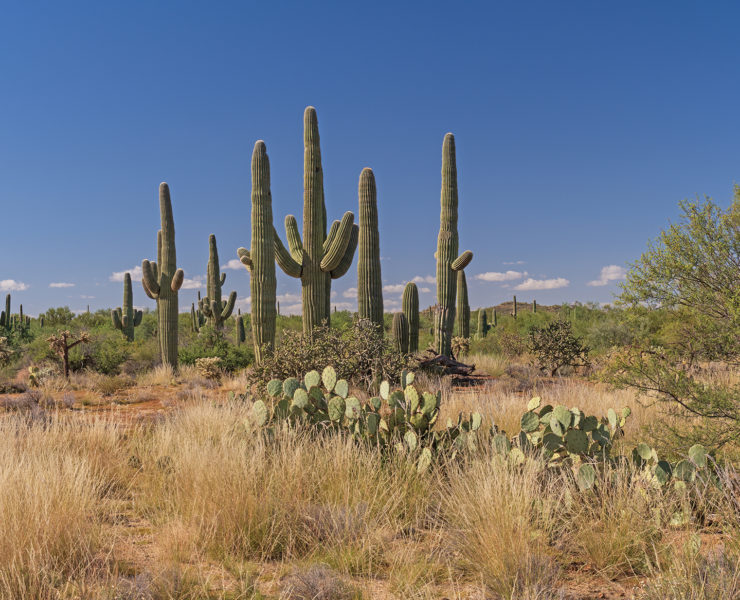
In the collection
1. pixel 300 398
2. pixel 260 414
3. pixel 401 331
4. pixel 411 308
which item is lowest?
pixel 260 414

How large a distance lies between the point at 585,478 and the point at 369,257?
11.2m

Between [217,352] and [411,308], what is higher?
[411,308]

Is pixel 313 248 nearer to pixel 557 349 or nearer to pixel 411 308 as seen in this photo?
pixel 411 308

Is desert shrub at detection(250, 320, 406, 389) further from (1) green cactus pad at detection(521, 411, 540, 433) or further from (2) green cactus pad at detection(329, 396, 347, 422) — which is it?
(1) green cactus pad at detection(521, 411, 540, 433)

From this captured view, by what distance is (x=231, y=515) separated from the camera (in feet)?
14.0

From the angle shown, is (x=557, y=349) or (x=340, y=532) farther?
(x=557, y=349)

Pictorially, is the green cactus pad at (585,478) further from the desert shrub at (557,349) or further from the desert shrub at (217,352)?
the desert shrub at (217,352)

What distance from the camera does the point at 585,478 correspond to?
4.61m

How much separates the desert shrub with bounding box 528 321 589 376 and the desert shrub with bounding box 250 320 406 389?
7.25 meters

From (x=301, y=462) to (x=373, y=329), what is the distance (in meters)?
7.10

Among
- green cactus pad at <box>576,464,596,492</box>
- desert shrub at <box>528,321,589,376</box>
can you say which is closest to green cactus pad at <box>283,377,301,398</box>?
green cactus pad at <box>576,464,596,492</box>

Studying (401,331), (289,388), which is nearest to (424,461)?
(289,388)

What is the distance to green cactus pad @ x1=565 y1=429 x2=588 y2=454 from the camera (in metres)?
5.16

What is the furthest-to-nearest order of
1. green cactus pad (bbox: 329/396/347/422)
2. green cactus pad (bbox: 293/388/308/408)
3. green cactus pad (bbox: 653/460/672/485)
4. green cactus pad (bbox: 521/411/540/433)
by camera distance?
1. green cactus pad (bbox: 293/388/308/408)
2. green cactus pad (bbox: 329/396/347/422)
3. green cactus pad (bbox: 521/411/540/433)
4. green cactus pad (bbox: 653/460/672/485)
